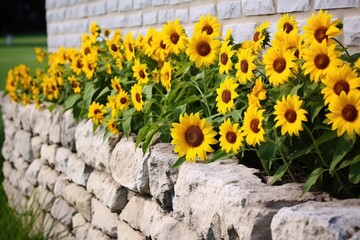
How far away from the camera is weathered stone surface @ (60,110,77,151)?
4.19 metres

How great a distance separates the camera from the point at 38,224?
15.0ft

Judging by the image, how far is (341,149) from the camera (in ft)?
6.73

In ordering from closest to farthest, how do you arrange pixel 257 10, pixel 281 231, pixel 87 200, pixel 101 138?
pixel 281 231 → pixel 257 10 → pixel 101 138 → pixel 87 200

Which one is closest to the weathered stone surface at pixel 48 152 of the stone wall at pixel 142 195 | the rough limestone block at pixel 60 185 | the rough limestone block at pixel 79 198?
the stone wall at pixel 142 195

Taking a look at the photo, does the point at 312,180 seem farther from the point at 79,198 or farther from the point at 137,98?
the point at 79,198

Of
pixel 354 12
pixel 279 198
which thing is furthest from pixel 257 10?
pixel 279 198

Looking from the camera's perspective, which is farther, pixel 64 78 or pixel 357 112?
pixel 64 78

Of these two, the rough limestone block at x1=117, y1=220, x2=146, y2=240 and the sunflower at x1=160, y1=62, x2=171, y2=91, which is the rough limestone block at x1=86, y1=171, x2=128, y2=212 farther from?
the sunflower at x1=160, y1=62, x2=171, y2=91

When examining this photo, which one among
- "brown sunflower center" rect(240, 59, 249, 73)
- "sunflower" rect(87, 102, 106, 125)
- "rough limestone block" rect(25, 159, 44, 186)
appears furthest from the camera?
"rough limestone block" rect(25, 159, 44, 186)

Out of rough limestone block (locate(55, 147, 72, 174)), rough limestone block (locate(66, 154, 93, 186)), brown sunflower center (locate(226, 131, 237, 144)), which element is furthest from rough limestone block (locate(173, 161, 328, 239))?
rough limestone block (locate(55, 147, 72, 174))

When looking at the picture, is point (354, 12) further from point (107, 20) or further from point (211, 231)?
point (107, 20)

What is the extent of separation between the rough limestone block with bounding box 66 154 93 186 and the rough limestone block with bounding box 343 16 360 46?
5.97ft

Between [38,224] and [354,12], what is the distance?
2802mm

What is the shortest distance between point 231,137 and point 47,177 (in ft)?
8.70
